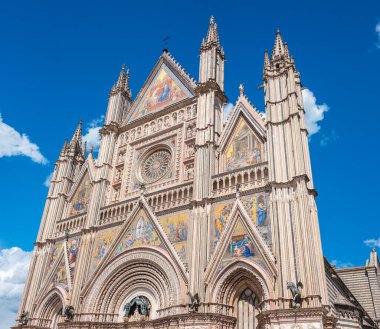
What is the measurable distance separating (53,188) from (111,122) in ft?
21.3

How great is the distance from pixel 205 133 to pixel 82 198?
10278mm

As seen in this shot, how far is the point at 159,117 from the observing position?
26.5 metres

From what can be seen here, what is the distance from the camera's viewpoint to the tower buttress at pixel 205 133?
Result: 18.5 m

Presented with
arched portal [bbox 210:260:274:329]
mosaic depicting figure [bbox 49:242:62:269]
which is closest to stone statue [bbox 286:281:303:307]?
arched portal [bbox 210:260:274:329]

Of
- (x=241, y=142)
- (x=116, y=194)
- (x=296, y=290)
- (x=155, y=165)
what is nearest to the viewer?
(x=296, y=290)

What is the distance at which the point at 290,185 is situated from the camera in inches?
698

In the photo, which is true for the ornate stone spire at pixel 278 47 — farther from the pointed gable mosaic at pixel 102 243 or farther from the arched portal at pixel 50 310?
the arched portal at pixel 50 310

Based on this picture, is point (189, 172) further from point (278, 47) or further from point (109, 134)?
point (278, 47)

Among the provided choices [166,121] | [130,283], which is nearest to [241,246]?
[130,283]

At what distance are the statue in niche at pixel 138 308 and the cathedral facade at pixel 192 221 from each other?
67 millimetres

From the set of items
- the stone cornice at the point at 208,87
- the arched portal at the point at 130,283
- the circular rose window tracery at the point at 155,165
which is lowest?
the arched portal at the point at 130,283

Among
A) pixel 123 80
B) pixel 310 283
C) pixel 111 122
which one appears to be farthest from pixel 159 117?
pixel 310 283

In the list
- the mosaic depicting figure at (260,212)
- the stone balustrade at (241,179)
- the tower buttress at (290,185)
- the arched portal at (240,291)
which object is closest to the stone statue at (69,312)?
the arched portal at (240,291)

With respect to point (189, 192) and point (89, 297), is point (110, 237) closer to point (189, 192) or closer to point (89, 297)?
point (89, 297)
